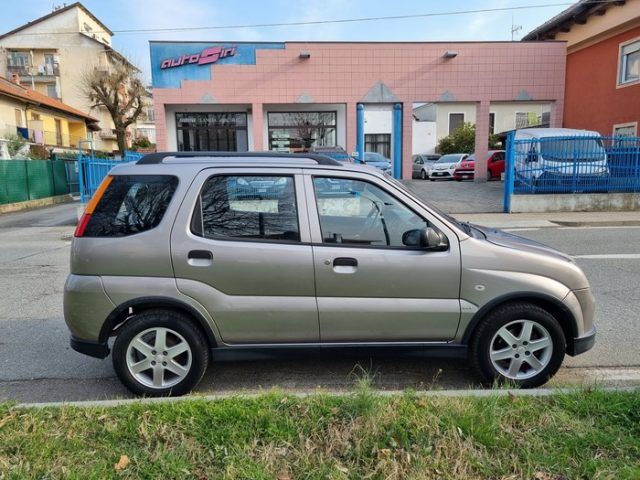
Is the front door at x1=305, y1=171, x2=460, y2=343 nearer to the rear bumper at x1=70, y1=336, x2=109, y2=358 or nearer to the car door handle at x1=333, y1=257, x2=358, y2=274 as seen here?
the car door handle at x1=333, y1=257, x2=358, y2=274

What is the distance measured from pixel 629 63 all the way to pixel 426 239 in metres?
20.8

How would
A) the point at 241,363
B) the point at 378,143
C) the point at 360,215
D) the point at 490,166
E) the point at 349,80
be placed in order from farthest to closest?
the point at 378,143
the point at 490,166
the point at 349,80
the point at 241,363
the point at 360,215

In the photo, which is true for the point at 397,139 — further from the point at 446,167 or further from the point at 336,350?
the point at 336,350

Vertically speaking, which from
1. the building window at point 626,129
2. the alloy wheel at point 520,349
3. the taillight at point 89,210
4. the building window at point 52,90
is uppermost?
the building window at point 52,90

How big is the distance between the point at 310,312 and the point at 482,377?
4.71 ft

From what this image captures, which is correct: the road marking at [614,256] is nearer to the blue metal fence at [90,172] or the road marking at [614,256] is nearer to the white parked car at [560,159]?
the white parked car at [560,159]

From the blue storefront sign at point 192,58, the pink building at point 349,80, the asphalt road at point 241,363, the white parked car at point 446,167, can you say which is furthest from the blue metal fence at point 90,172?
the white parked car at point 446,167

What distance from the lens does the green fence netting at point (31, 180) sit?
18.3 meters

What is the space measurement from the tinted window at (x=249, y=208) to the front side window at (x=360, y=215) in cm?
24

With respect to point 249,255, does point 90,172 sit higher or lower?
higher

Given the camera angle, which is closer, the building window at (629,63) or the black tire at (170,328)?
the black tire at (170,328)

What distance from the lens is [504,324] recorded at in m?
3.43

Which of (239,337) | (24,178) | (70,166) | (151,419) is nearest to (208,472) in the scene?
(151,419)

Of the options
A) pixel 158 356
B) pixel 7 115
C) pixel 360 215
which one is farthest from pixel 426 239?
pixel 7 115
